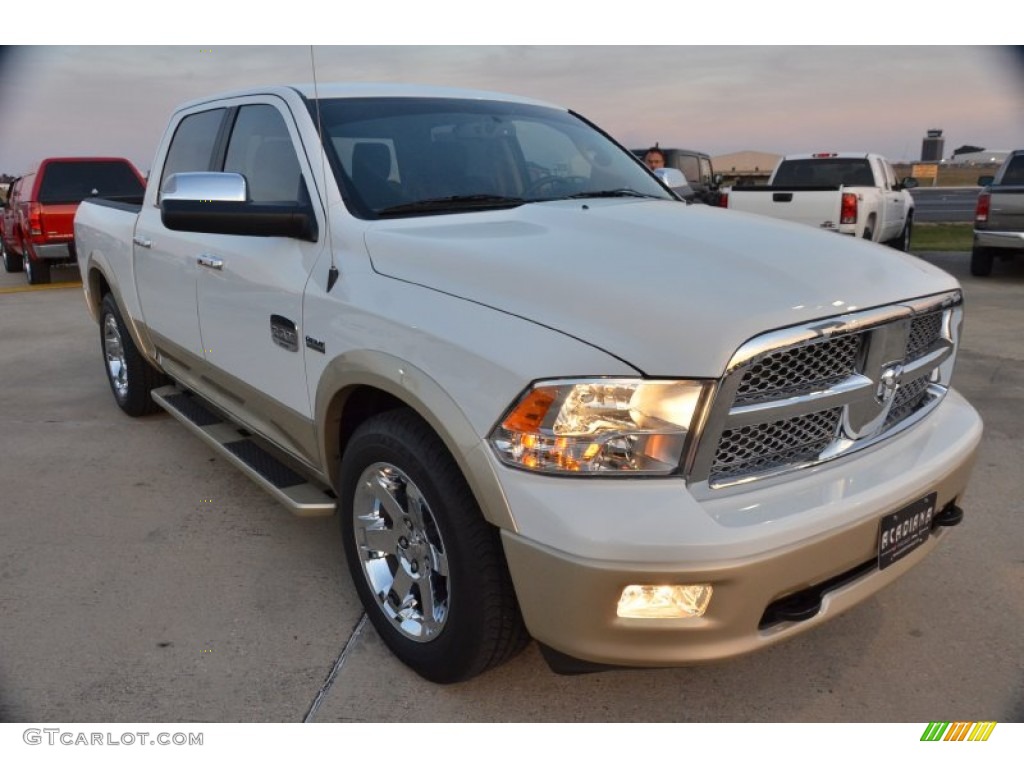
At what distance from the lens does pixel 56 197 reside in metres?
11.7

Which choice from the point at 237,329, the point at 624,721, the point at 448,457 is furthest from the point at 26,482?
the point at 624,721

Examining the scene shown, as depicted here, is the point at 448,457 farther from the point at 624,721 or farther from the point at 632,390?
the point at 624,721

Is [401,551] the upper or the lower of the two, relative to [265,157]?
lower

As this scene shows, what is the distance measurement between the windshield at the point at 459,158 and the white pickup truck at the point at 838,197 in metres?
6.53

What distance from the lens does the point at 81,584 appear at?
321 cm

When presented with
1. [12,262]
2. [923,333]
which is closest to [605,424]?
[923,333]

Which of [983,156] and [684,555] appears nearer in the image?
[684,555]

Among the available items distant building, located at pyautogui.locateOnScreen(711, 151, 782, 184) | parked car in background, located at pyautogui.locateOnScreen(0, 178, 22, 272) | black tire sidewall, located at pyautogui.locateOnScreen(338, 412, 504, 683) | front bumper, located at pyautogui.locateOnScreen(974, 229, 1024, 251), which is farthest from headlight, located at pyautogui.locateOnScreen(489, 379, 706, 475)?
distant building, located at pyautogui.locateOnScreen(711, 151, 782, 184)

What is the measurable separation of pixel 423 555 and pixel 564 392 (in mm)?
809

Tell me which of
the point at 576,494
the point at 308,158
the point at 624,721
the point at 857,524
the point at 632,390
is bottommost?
the point at 624,721

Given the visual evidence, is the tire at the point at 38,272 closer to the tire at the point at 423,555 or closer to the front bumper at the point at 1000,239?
the tire at the point at 423,555

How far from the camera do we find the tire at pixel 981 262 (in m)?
11.0

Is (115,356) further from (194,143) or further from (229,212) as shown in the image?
(229,212)

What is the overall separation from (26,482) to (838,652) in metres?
3.90
